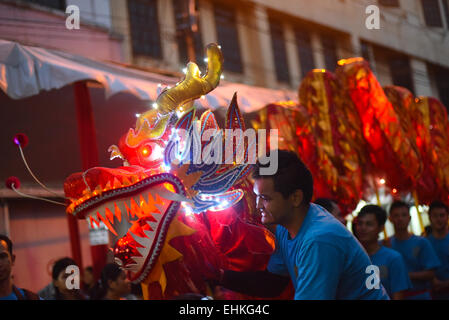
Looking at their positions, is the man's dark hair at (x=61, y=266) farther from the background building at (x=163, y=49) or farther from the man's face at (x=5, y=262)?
the background building at (x=163, y=49)

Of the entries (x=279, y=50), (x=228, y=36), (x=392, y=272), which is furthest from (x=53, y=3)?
(x=392, y=272)

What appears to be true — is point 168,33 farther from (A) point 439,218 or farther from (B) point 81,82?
(A) point 439,218

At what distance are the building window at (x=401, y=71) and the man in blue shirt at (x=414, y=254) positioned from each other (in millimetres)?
9084

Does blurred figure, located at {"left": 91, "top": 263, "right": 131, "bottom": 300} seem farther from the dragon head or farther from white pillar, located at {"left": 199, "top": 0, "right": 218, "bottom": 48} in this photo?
white pillar, located at {"left": 199, "top": 0, "right": 218, "bottom": 48}

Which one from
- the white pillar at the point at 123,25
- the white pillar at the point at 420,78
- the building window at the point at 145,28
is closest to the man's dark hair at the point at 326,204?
the white pillar at the point at 123,25

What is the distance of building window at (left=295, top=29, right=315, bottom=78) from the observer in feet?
41.4

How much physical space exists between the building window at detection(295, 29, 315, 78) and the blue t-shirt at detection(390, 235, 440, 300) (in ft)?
28.6

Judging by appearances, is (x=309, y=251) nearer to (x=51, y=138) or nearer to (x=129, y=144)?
(x=129, y=144)

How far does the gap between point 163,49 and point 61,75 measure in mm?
5523

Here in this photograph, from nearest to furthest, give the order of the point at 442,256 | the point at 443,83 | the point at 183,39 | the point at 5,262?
the point at 5,262 → the point at 442,256 → the point at 183,39 → the point at 443,83

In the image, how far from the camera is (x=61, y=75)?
4.10m

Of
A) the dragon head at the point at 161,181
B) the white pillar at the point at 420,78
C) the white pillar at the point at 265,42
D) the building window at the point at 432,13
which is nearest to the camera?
the dragon head at the point at 161,181

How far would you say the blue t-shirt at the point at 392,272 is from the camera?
11.2 feet
